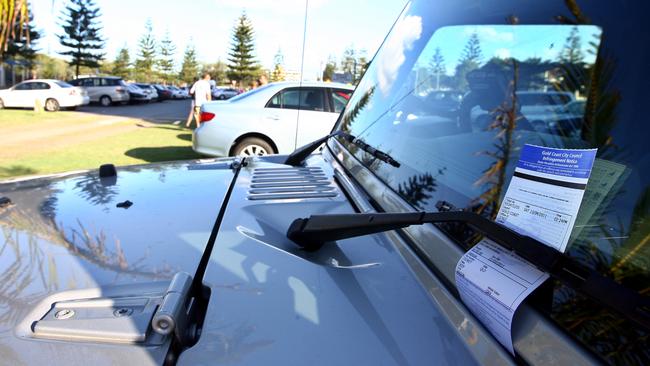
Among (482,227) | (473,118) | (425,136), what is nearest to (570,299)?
(482,227)

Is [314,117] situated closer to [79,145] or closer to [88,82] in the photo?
[79,145]

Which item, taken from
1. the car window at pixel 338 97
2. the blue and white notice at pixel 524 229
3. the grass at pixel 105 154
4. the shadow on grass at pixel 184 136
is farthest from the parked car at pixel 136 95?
the blue and white notice at pixel 524 229

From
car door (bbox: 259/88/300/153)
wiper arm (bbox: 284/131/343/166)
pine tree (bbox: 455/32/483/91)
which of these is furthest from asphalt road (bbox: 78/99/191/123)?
pine tree (bbox: 455/32/483/91)

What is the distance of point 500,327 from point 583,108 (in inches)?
22.6

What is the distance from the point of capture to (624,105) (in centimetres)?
89

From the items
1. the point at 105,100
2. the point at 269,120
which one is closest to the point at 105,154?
the point at 269,120

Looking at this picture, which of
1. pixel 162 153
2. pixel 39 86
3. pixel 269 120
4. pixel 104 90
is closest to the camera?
pixel 269 120

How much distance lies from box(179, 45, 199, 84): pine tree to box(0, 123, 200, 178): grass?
203ft

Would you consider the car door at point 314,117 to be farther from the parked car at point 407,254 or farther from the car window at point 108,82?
the car window at point 108,82

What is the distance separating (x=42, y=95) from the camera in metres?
21.8

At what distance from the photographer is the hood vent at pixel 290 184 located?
5.24 feet

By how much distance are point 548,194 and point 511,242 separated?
0.37 ft

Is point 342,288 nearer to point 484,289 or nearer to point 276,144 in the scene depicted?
point 484,289

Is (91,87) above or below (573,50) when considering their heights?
below
